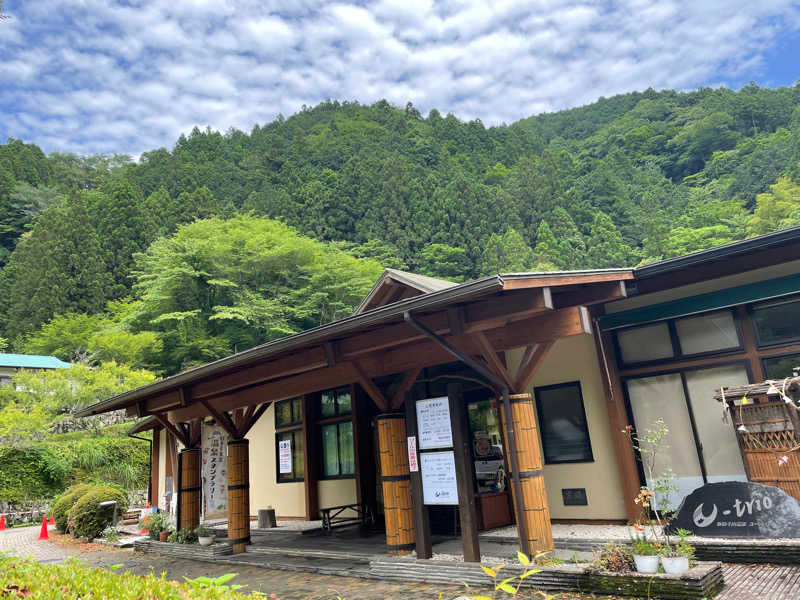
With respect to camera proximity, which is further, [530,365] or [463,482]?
[463,482]

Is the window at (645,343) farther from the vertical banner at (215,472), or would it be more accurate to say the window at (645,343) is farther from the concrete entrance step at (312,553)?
the vertical banner at (215,472)

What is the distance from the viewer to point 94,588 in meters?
2.92

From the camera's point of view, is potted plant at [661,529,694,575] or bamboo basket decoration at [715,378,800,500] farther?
bamboo basket decoration at [715,378,800,500]

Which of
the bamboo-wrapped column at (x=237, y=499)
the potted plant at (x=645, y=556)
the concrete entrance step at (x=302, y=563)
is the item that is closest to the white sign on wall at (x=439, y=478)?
the concrete entrance step at (x=302, y=563)

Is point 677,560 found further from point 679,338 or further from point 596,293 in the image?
point 679,338

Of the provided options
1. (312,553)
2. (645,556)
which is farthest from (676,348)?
(312,553)

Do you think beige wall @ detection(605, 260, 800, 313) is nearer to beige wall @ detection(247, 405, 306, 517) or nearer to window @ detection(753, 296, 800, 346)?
window @ detection(753, 296, 800, 346)

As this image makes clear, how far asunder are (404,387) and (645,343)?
314 centimetres

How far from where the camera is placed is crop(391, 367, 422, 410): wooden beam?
6.65 meters

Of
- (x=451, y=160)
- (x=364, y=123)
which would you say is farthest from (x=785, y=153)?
(x=364, y=123)

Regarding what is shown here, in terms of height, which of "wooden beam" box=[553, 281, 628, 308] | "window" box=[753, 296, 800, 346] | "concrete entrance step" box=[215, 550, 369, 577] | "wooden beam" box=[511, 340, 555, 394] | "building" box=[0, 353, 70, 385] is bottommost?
"concrete entrance step" box=[215, 550, 369, 577]

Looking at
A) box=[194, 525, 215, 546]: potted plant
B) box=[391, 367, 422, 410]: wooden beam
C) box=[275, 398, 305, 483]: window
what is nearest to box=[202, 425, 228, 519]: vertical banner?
box=[194, 525, 215, 546]: potted plant

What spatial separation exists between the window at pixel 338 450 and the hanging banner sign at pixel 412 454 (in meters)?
4.25

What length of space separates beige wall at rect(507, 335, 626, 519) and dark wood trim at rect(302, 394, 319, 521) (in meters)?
5.44
